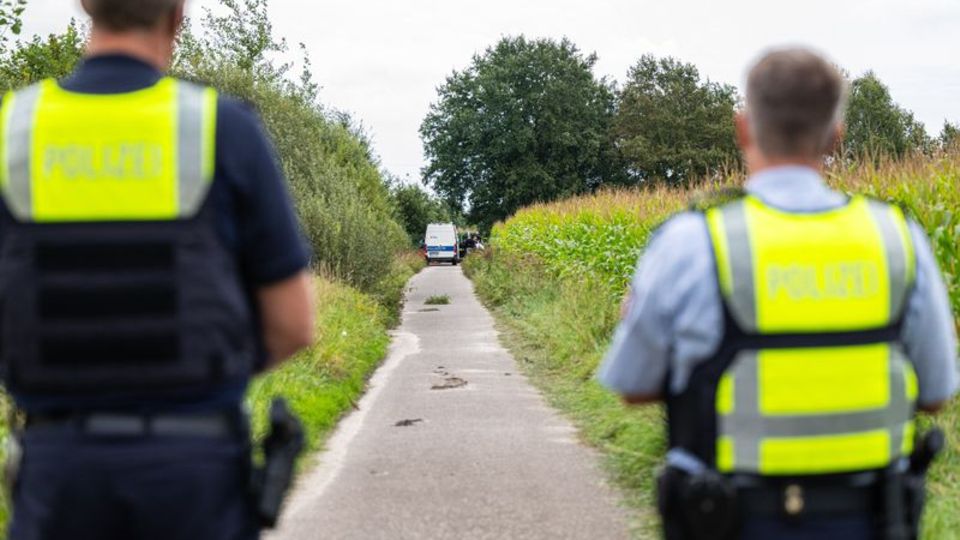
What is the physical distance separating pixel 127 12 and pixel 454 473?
20.9 ft

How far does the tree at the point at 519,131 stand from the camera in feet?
234

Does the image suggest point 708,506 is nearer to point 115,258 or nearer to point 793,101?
point 793,101

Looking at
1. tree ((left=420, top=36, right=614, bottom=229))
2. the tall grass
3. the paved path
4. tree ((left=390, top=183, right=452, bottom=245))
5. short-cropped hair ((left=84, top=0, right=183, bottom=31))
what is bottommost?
the paved path

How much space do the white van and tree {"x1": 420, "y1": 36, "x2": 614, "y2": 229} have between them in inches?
198

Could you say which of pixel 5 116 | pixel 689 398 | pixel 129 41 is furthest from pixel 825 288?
pixel 5 116

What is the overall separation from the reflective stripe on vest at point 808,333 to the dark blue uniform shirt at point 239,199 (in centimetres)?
94

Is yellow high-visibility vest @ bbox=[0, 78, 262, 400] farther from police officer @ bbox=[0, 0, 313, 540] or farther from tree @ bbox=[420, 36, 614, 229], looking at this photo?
tree @ bbox=[420, 36, 614, 229]

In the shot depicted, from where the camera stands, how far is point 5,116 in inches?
97.0

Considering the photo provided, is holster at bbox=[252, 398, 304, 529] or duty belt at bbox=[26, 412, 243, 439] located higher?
duty belt at bbox=[26, 412, 243, 439]

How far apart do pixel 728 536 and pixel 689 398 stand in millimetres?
301

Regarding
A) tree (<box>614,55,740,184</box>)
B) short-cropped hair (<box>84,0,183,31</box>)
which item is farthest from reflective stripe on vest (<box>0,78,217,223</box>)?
tree (<box>614,55,740,184</box>)

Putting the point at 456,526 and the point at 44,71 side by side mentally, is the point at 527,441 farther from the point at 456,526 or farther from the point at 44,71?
the point at 44,71

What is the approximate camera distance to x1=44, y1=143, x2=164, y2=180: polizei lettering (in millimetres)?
2367

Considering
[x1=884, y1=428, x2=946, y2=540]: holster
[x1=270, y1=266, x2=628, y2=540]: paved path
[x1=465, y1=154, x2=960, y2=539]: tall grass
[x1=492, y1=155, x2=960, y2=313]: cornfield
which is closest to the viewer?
[x1=884, y1=428, x2=946, y2=540]: holster
